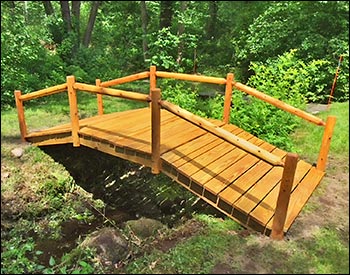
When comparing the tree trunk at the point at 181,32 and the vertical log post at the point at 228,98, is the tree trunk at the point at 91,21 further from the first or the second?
the vertical log post at the point at 228,98

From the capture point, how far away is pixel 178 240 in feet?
12.1

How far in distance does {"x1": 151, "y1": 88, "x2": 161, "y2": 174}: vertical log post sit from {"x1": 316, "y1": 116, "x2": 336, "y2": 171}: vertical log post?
2.31 metres

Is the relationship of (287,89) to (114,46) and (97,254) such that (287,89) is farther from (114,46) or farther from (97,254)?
(114,46)

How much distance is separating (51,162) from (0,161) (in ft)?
2.69

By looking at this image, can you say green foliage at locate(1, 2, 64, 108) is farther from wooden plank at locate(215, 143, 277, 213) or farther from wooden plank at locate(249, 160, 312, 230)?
wooden plank at locate(249, 160, 312, 230)

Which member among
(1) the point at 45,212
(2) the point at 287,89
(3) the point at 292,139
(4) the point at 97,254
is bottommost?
(1) the point at 45,212

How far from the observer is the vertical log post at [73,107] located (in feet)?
17.4

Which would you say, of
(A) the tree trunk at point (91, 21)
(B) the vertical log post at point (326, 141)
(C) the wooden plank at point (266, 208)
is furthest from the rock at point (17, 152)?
(A) the tree trunk at point (91, 21)

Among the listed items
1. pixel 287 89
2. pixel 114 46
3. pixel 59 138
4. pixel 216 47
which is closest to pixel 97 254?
pixel 59 138

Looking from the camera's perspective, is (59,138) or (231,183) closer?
(231,183)

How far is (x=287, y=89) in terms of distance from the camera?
22.1ft

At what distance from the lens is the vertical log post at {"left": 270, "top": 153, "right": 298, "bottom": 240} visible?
330 cm

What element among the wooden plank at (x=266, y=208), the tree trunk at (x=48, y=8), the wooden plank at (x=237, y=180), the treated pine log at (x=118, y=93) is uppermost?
the tree trunk at (x=48, y=8)

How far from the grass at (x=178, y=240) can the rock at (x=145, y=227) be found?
45 centimetres
